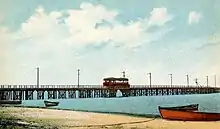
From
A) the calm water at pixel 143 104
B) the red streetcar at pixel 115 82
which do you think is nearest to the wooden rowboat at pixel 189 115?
the calm water at pixel 143 104

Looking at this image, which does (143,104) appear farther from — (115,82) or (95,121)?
(95,121)

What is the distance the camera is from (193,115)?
3.33 m

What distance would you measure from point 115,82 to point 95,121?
46 cm

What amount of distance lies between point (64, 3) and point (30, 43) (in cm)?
37

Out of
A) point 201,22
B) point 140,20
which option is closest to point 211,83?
point 201,22

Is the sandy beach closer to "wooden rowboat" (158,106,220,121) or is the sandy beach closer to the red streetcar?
"wooden rowboat" (158,106,220,121)

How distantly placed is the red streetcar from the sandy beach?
26 centimetres

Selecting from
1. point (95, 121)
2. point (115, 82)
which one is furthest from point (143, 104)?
point (95, 121)

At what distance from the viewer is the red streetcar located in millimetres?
3323

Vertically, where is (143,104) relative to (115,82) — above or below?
below

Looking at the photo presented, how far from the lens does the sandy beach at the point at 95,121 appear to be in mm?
3123

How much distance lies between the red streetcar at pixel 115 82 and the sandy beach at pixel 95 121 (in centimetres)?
26

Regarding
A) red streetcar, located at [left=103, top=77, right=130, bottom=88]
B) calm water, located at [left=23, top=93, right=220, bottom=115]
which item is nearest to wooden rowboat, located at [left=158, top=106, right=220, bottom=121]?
calm water, located at [left=23, top=93, right=220, bottom=115]

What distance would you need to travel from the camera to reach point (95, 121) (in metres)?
3.18
